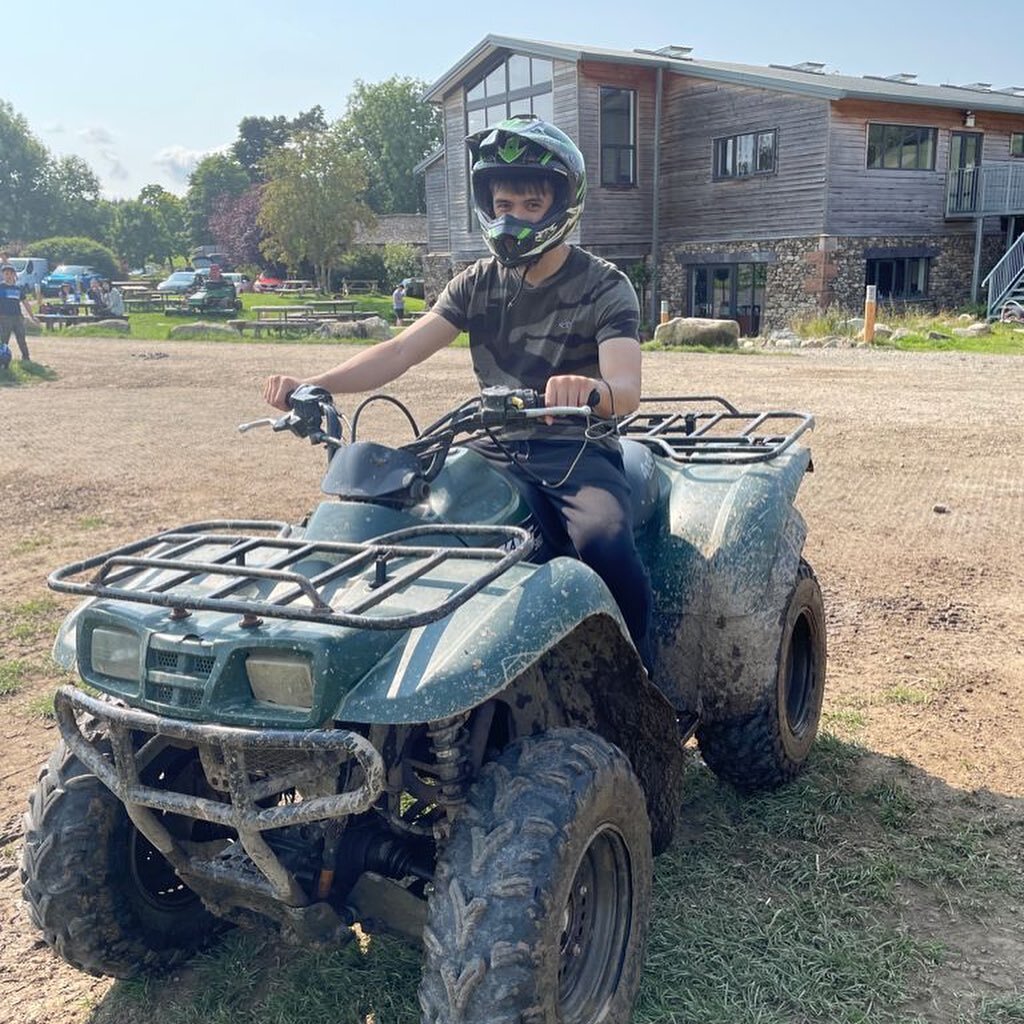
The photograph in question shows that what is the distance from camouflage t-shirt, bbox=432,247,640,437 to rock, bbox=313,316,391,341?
78.8 feet

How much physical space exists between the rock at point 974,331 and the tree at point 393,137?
187 feet

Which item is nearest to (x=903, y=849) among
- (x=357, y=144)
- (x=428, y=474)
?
(x=428, y=474)

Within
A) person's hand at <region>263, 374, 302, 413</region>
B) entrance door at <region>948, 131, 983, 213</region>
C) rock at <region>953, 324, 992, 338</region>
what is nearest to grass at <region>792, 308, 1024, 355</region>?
rock at <region>953, 324, 992, 338</region>

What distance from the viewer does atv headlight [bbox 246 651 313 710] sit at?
235cm

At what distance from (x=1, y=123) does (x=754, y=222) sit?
71.7 m

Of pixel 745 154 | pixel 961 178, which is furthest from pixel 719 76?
pixel 961 178

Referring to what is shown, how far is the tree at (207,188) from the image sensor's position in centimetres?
8431

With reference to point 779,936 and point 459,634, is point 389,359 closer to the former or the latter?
point 459,634

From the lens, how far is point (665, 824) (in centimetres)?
324

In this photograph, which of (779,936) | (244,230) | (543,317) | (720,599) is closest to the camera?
(779,936)

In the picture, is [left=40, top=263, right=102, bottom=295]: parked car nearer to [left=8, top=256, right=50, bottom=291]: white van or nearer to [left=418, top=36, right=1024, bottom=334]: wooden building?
[left=8, top=256, right=50, bottom=291]: white van

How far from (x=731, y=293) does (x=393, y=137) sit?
53.8 m

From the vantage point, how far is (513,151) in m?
3.28

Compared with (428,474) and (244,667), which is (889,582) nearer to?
(428,474)
